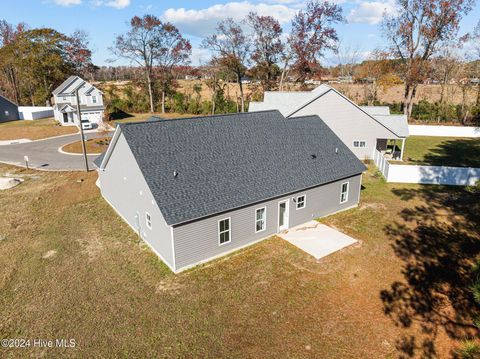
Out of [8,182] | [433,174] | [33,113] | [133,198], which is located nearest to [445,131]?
[433,174]

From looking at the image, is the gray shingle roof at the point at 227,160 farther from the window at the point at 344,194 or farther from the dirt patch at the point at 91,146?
the dirt patch at the point at 91,146

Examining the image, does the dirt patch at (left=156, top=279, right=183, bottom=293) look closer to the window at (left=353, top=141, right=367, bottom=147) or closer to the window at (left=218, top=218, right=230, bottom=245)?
the window at (left=218, top=218, right=230, bottom=245)

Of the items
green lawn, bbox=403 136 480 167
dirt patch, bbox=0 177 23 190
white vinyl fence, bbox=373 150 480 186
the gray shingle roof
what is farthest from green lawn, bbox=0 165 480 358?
green lawn, bbox=403 136 480 167

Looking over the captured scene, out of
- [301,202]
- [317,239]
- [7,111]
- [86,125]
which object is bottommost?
[317,239]

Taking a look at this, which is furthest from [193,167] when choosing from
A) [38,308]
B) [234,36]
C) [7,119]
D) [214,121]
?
[7,119]

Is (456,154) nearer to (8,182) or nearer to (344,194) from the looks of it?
(344,194)

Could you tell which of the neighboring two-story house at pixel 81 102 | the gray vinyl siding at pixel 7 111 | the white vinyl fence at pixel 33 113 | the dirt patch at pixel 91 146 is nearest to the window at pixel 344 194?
the dirt patch at pixel 91 146
